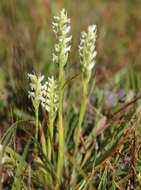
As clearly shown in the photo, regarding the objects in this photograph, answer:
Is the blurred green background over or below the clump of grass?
over

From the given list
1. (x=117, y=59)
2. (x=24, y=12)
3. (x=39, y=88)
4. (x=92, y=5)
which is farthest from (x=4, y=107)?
(x=92, y=5)

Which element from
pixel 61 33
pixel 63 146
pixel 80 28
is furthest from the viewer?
pixel 80 28

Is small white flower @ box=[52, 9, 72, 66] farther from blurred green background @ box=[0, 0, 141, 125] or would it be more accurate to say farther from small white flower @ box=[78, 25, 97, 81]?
blurred green background @ box=[0, 0, 141, 125]

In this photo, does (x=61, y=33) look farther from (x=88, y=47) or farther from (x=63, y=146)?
(x=63, y=146)

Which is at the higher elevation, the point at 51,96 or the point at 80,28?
the point at 80,28

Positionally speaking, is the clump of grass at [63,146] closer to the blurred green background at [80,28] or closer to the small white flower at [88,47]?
the small white flower at [88,47]

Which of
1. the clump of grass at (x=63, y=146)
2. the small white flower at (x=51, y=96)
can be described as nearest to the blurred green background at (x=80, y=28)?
the clump of grass at (x=63, y=146)

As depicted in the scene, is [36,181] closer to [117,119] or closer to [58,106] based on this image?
[58,106]

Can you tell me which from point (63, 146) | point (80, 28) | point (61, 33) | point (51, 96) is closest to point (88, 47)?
point (61, 33)

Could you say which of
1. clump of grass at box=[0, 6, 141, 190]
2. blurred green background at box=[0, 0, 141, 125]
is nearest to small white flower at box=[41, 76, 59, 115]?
clump of grass at box=[0, 6, 141, 190]

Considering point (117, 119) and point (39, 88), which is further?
point (117, 119)

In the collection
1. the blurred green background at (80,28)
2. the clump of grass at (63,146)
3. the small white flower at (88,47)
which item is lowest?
the clump of grass at (63,146)
